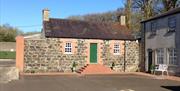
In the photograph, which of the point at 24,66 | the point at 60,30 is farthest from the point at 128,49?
the point at 24,66

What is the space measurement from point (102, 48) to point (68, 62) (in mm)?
3647

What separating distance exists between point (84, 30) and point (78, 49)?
2348mm

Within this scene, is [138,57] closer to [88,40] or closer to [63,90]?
[88,40]

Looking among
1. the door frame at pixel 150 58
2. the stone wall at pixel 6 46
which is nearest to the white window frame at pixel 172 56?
the door frame at pixel 150 58

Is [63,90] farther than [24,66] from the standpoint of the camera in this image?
No

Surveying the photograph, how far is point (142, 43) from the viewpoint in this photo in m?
37.2

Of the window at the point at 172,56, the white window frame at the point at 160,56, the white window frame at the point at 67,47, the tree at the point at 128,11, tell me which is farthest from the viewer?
the tree at the point at 128,11

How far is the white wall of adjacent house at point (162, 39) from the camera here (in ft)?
101

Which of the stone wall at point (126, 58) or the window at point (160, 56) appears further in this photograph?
the stone wall at point (126, 58)

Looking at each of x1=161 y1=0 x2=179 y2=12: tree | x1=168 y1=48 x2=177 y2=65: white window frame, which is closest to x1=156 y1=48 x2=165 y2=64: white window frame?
x1=168 y1=48 x2=177 y2=65: white window frame

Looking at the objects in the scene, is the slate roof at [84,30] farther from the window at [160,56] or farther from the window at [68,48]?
the window at [160,56]

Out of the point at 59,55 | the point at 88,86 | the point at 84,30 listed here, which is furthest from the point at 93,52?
the point at 88,86

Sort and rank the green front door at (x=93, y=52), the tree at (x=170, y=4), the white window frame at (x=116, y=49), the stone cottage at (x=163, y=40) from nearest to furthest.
→ the stone cottage at (x=163, y=40)
the green front door at (x=93, y=52)
the white window frame at (x=116, y=49)
the tree at (x=170, y=4)

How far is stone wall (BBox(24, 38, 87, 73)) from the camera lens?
34.3 metres
